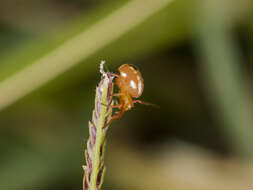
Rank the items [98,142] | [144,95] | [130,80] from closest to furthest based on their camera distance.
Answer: [98,142] < [130,80] < [144,95]

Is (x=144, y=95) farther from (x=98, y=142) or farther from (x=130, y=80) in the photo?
(x=98, y=142)

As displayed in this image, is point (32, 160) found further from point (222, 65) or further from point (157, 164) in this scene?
point (222, 65)

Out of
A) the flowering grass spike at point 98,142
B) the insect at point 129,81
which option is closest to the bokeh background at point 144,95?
the insect at point 129,81

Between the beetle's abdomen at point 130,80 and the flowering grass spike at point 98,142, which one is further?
the beetle's abdomen at point 130,80

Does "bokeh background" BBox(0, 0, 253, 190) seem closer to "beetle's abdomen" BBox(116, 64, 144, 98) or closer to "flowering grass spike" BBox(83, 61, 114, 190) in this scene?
"beetle's abdomen" BBox(116, 64, 144, 98)

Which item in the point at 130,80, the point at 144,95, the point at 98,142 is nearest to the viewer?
the point at 98,142

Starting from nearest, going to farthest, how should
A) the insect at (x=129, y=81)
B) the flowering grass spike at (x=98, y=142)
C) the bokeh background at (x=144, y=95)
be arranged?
1. the flowering grass spike at (x=98, y=142)
2. the insect at (x=129, y=81)
3. the bokeh background at (x=144, y=95)

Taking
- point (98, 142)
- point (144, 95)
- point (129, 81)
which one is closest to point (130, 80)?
point (129, 81)

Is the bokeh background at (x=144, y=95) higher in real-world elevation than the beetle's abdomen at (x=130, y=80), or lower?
higher

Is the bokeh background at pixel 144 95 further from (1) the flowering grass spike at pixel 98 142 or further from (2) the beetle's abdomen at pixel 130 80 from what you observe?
(1) the flowering grass spike at pixel 98 142
